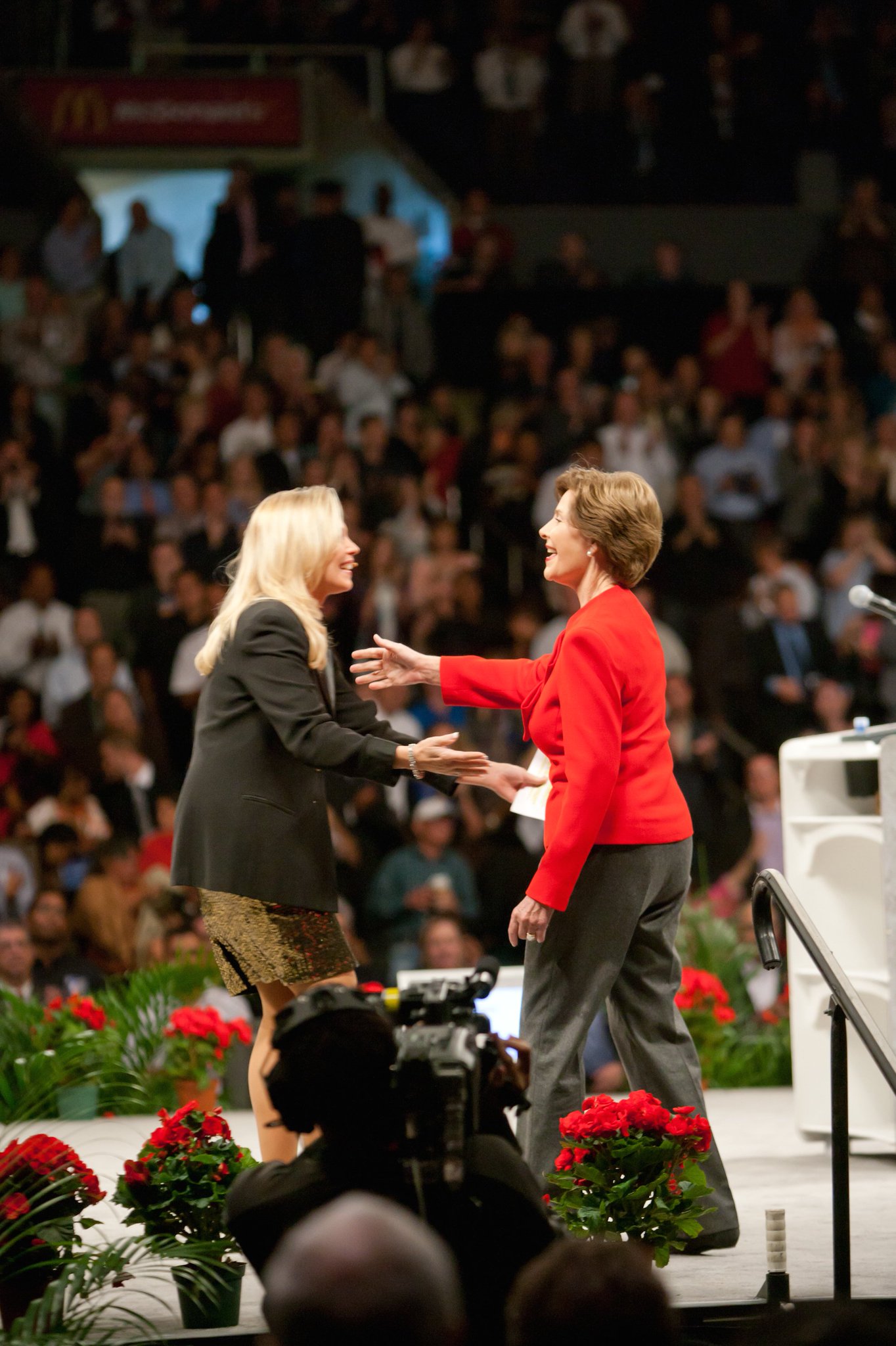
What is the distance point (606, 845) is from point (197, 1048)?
2.32 m

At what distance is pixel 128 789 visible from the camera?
8.39 metres

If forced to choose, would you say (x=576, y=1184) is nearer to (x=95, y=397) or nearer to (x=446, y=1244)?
(x=446, y=1244)

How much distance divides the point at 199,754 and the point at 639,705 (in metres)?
0.96

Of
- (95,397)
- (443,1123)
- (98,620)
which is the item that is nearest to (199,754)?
(443,1123)

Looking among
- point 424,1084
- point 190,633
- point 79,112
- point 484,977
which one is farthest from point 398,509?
point 424,1084

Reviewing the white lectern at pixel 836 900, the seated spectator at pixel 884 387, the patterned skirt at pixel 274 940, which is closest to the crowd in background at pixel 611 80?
the seated spectator at pixel 884 387

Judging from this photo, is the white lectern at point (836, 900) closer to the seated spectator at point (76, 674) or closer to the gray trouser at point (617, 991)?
the gray trouser at point (617, 991)

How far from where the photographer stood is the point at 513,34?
13258 mm

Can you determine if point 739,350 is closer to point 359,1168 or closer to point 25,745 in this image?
point 25,745

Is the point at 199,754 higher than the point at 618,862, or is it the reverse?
the point at 199,754

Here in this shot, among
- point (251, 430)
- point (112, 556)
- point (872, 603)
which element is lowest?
point (872, 603)

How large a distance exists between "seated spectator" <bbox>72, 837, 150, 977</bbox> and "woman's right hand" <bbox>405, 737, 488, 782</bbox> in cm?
367

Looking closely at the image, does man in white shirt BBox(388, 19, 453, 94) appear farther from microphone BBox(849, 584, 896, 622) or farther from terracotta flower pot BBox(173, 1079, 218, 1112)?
microphone BBox(849, 584, 896, 622)

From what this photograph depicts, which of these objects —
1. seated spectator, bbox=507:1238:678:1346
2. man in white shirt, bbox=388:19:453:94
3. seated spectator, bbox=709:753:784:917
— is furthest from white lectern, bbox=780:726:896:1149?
man in white shirt, bbox=388:19:453:94
